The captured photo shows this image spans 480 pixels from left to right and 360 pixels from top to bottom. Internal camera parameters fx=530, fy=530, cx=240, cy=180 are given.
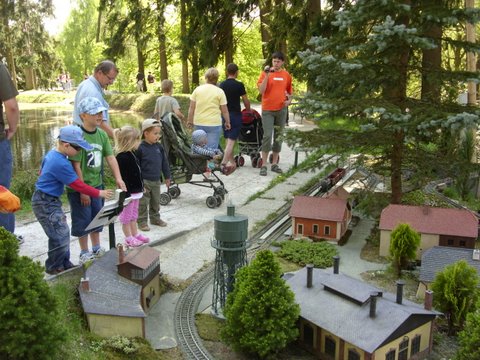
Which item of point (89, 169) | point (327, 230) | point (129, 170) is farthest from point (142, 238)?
point (327, 230)

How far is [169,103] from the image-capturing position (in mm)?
9852

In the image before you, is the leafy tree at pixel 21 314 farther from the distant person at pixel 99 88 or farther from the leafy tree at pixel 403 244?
the leafy tree at pixel 403 244

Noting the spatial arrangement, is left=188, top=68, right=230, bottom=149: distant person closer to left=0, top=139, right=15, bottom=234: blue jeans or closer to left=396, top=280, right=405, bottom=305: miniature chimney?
left=0, top=139, right=15, bottom=234: blue jeans

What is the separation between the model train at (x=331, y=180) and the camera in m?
8.72

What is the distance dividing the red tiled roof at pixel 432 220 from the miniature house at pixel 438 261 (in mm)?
705

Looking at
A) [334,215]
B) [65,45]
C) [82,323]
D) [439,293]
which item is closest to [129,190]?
[82,323]

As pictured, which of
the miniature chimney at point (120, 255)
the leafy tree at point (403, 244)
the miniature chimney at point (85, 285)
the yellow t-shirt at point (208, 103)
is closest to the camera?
the miniature chimney at point (85, 285)

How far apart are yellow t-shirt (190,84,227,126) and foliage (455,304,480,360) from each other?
19.4ft

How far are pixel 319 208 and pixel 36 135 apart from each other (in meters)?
14.7

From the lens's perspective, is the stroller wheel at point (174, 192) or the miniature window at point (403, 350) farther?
the stroller wheel at point (174, 192)

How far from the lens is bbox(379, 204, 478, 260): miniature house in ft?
20.7

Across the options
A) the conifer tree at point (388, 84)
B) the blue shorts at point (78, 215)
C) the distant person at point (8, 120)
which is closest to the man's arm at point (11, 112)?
the distant person at point (8, 120)

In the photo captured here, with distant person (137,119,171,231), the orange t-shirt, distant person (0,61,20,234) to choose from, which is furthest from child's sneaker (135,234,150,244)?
the orange t-shirt

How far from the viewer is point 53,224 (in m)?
5.29
